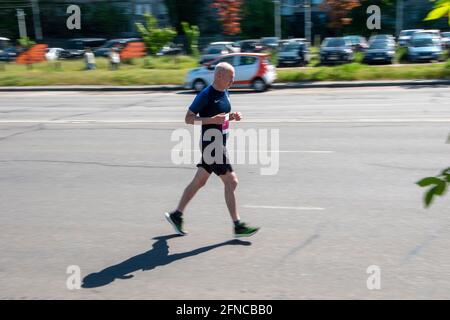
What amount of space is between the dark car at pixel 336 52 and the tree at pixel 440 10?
2617 cm

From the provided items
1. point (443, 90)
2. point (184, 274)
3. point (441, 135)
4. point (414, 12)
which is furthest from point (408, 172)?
point (414, 12)

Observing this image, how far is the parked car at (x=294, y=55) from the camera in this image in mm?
28562

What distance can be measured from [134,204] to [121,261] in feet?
5.78

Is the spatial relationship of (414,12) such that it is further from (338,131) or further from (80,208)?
(80,208)

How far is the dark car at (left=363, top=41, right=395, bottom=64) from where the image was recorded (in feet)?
88.7

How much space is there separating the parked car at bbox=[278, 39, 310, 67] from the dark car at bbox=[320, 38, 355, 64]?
963 mm

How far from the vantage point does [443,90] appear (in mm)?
18859

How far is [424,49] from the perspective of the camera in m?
27.5

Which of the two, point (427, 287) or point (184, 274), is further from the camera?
point (184, 274)

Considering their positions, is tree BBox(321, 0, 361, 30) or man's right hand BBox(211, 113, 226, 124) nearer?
man's right hand BBox(211, 113, 226, 124)

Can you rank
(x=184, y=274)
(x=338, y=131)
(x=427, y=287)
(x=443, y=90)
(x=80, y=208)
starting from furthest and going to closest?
(x=443, y=90)
(x=338, y=131)
(x=80, y=208)
(x=184, y=274)
(x=427, y=287)

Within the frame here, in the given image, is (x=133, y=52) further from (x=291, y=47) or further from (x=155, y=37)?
(x=291, y=47)

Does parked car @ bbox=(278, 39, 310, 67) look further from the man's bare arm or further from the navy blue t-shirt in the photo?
the man's bare arm

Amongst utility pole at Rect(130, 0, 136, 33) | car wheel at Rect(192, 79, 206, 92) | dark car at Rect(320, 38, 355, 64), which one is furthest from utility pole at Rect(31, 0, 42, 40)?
car wheel at Rect(192, 79, 206, 92)
